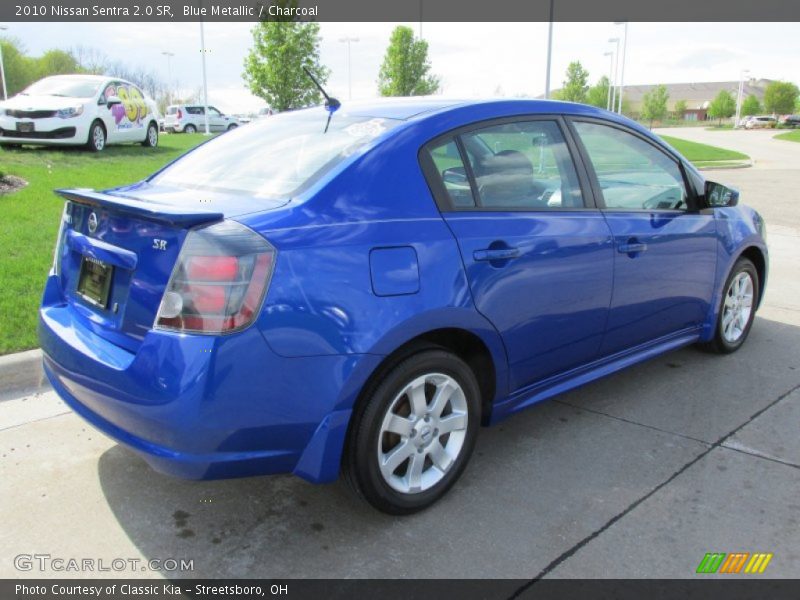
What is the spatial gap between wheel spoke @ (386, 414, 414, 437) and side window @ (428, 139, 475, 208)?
911mm

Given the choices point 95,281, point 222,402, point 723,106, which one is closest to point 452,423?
point 222,402

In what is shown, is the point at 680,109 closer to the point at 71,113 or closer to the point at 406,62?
the point at 406,62

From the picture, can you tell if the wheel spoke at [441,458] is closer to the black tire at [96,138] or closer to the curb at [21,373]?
the curb at [21,373]

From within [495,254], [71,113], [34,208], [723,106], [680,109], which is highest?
[723,106]

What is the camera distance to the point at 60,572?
254 cm

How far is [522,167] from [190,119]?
37493 mm

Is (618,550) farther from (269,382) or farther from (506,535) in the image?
(269,382)

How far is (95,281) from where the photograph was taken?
2.80 meters

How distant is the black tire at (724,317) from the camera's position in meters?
4.66

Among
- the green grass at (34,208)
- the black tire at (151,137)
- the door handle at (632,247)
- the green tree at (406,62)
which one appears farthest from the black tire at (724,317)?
the green tree at (406,62)

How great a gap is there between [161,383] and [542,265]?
1727 millimetres

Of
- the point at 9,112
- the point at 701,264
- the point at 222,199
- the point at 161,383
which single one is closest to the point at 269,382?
the point at 161,383

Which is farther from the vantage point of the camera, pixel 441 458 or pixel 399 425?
pixel 441 458

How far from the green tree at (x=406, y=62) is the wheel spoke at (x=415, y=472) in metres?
35.6
